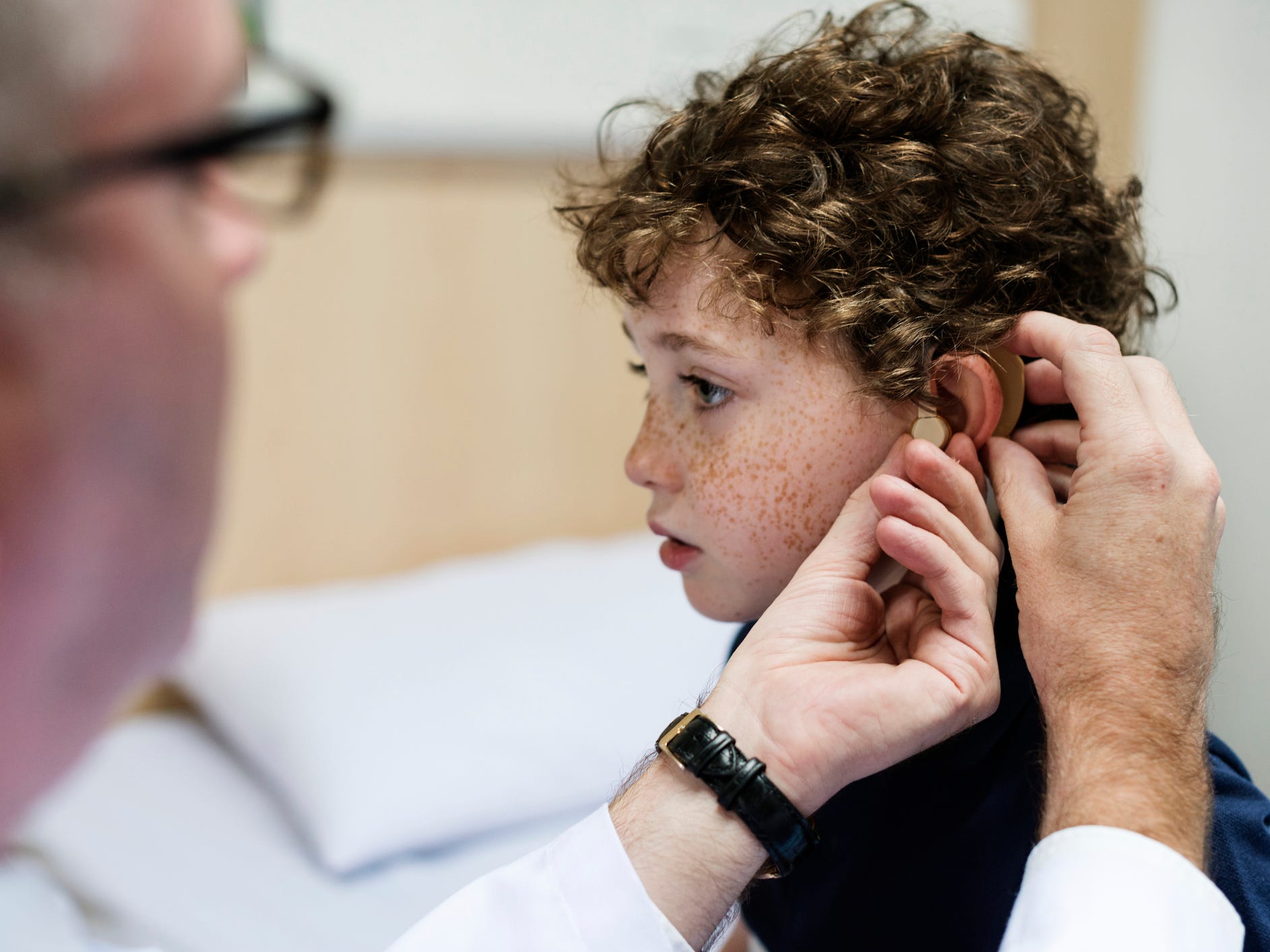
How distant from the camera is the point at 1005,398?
948 millimetres

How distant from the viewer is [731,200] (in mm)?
991

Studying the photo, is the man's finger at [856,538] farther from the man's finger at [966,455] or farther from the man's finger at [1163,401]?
the man's finger at [1163,401]

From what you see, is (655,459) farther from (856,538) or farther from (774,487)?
(856,538)

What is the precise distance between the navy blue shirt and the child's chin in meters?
0.19

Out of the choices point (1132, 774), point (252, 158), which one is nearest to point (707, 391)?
point (1132, 774)

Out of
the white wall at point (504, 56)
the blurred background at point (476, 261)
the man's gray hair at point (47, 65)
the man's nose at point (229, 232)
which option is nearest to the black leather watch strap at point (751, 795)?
the man's nose at point (229, 232)

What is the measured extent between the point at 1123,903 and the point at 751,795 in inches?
10.4

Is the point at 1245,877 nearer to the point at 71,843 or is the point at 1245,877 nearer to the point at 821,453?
the point at 821,453

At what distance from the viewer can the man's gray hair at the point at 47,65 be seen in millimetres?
415

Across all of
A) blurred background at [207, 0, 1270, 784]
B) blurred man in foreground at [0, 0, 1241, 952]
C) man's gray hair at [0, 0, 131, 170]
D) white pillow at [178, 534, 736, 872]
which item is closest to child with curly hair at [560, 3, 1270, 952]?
blurred man in foreground at [0, 0, 1241, 952]

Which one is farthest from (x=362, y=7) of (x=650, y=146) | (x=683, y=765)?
(x=683, y=765)

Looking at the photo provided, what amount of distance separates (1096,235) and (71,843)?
1.54 m

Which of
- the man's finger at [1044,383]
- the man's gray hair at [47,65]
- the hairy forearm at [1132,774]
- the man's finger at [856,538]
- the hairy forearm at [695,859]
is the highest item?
the man's gray hair at [47,65]

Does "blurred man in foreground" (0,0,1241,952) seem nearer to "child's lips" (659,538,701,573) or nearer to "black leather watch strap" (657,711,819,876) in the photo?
"black leather watch strap" (657,711,819,876)
